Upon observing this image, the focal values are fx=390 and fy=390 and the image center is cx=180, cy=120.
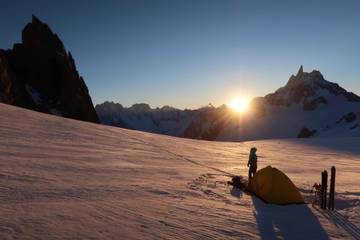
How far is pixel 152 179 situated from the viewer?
45.4ft

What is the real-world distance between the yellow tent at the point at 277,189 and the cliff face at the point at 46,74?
82.9 m

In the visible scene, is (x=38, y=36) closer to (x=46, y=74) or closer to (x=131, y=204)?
(x=46, y=74)

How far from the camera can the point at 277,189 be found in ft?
40.9

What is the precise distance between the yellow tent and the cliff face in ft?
272

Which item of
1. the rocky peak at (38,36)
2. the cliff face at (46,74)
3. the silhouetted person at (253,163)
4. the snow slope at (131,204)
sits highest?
the rocky peak at (38,36)

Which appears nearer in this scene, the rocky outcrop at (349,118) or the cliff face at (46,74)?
the cliff face at (46,74)

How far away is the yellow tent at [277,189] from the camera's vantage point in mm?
12414

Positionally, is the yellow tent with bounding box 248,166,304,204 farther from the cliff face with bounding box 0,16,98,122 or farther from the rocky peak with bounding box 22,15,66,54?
the rocky peak with bounding box 22,15,66,54

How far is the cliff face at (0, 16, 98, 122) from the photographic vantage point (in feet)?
306

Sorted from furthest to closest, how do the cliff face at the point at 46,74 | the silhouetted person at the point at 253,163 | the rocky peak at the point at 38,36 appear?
the rocky peak at the point at 38,36 < the cliff face at the point at 46,74 < the silhouetted person at the point at 253,163

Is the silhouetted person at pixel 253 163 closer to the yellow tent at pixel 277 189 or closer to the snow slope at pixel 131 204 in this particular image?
the snow slope at pixel 131 204

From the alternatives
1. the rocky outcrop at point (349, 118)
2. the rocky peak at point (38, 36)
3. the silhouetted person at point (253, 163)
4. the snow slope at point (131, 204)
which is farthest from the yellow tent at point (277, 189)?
the rocky outcrop at point (349, 118)

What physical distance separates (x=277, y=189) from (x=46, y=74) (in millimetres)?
92334

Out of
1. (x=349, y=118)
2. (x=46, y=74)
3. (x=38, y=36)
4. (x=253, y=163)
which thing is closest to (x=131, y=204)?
(x=253, y=163)
